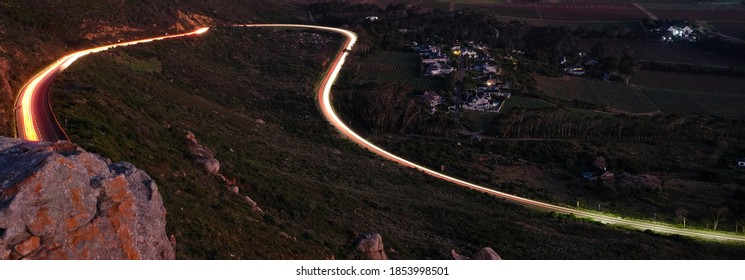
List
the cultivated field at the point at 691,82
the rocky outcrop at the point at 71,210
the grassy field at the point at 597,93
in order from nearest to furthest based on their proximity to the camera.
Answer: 1. the rocky outcrop at the point at 71,210
2. the grassy field at the point at 597,93
3. the cultivated field at the point at 691,82

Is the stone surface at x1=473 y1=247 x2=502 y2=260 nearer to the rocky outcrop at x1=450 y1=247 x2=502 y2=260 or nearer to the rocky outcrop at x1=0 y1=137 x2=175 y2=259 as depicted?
the rocky outcrop at x1=450 y1=247 x2=502 y2=260

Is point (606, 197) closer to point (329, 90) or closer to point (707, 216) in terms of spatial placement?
point (707, 216)

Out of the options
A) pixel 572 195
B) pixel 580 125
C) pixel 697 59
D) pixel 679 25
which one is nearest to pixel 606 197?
pixel 572 195

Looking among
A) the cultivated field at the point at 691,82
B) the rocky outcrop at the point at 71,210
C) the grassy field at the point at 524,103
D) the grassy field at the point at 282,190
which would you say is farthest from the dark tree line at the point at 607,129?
the rocky outcrop at the point at 71,210

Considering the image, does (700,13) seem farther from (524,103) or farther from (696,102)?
(524,103)

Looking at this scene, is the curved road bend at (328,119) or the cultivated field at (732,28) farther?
the cultivated field at (732,28)

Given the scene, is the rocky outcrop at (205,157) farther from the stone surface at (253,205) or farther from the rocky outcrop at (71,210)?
the rocky outcrop at (71,210)

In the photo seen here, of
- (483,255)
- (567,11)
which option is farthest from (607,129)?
(567,11)

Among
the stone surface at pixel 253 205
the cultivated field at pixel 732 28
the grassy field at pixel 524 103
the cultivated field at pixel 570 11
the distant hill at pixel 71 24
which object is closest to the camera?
the stone surface at pixel 253 205
